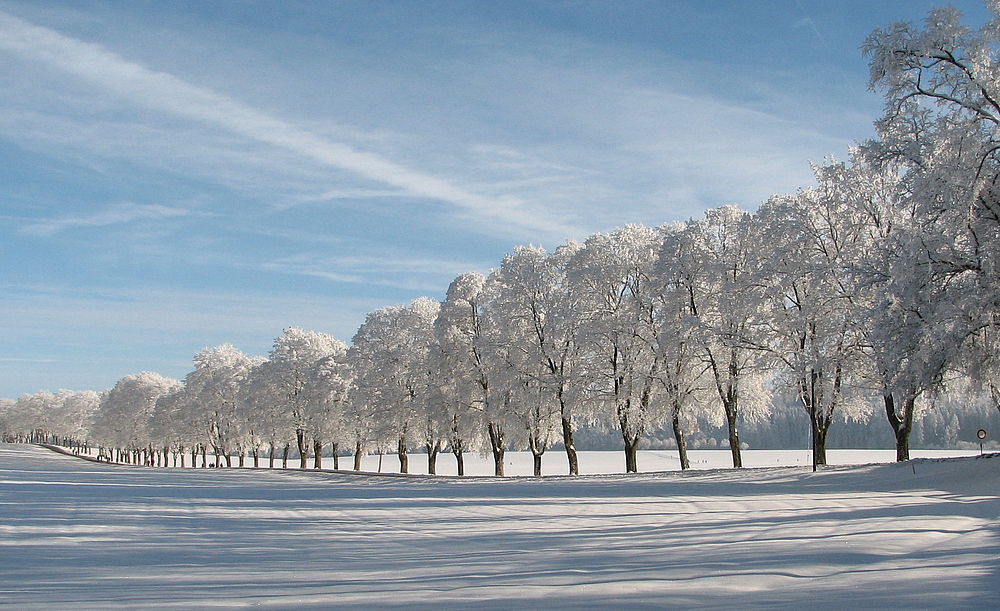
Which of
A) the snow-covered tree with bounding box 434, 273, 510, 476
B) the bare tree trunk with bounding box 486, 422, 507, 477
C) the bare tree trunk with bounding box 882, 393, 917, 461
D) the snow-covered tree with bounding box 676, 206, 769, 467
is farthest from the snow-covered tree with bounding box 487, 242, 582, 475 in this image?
the bare tree trunk with bounding box 882, 393, 917, 461

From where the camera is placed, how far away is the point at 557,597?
8.75m

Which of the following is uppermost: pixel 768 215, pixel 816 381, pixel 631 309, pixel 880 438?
pixel 768 215

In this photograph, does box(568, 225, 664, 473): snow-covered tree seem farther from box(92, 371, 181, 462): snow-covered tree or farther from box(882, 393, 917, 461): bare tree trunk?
box(92, 371, 181, 462): snow-covered tree

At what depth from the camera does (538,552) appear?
12453mm

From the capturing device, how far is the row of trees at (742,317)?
Result: 70.4 feet

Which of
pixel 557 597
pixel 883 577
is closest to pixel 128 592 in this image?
pixel 557 597

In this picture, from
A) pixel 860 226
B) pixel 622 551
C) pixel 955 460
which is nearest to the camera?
pixel 622 551

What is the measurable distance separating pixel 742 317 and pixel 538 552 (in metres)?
25.3

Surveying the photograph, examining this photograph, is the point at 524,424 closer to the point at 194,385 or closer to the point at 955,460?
the point at 955,460

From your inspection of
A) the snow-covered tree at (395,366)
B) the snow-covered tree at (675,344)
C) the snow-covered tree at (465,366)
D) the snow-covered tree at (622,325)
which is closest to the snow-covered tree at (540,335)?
the snow-covered tree at (622,325)

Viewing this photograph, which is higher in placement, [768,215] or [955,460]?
[768,215]

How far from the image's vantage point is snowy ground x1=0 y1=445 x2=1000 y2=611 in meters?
8.77

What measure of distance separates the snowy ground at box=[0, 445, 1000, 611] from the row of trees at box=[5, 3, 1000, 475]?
6.56m

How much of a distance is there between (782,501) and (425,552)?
11169mm
